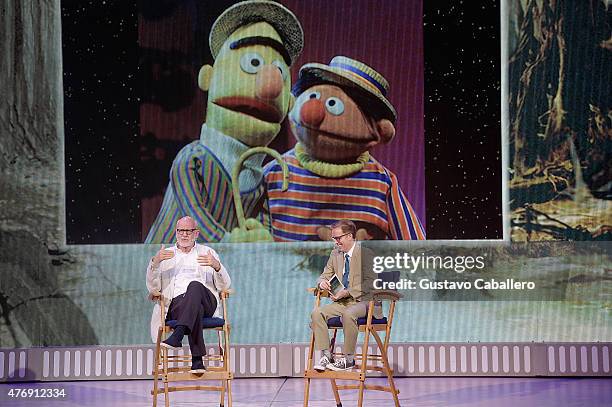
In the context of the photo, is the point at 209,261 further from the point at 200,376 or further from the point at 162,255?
the point at 200,376

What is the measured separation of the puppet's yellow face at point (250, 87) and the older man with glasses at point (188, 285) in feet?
4.65

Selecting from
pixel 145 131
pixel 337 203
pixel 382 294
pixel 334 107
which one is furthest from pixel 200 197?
pixel 382 294

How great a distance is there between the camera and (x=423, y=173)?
6164 mm

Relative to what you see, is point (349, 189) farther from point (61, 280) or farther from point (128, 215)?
point (61, 280)

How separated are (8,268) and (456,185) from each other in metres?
3.18

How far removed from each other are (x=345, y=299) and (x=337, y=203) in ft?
4.99

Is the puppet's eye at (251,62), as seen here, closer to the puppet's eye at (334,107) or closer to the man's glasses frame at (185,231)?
the puppet's eye at (334,107)

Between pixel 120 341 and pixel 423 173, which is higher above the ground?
pixel 423 173

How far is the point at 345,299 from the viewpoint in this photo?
477cm

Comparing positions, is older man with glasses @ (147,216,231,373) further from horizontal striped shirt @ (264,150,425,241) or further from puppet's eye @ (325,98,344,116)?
puppet's eye @ (325,98,344,116)

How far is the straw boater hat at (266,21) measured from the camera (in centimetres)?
624

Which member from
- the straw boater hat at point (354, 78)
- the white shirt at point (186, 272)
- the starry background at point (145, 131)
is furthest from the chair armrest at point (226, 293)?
the straw boater hat at point (354, 78)

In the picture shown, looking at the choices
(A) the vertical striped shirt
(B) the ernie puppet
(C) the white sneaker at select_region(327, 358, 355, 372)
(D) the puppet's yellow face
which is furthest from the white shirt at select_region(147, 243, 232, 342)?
(D) the puppet's yellow face

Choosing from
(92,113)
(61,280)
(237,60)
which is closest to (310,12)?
(237,60)
